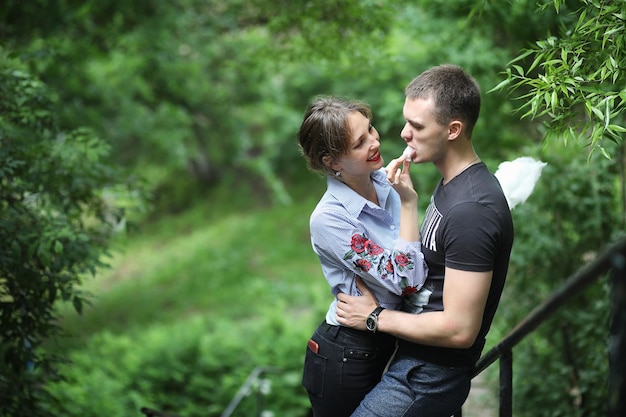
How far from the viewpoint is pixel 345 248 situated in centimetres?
224

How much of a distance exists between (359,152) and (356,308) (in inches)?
20.9

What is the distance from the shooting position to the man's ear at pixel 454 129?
2.17 meters

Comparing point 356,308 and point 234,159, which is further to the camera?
point 234,159

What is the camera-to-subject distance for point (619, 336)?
1370 mm

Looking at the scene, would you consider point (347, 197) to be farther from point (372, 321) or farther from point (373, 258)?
point (372, 321)

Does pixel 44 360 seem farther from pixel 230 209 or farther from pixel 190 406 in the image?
pixel 230 209

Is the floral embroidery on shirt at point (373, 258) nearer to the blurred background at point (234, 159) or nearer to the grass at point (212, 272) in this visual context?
the blurred background at point (234, 159)

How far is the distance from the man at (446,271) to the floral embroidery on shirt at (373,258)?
0.31 feet

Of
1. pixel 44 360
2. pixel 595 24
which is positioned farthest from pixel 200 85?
pixel 595 24

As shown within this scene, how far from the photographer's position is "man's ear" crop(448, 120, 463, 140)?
85.4 inches

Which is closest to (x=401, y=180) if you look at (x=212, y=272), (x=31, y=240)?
(x=31, y=240)

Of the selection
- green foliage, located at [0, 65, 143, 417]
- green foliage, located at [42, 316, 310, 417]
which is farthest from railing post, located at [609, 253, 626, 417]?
green foliage, located at [42, 316, 310, 417]

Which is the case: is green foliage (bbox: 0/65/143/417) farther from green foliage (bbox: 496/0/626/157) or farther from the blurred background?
green foliage (bbox: 496/0/626/157)

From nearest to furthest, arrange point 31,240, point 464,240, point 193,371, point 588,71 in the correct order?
1. point 464,240
2. point 588,71
3. point 31,240
4. point 193,371
